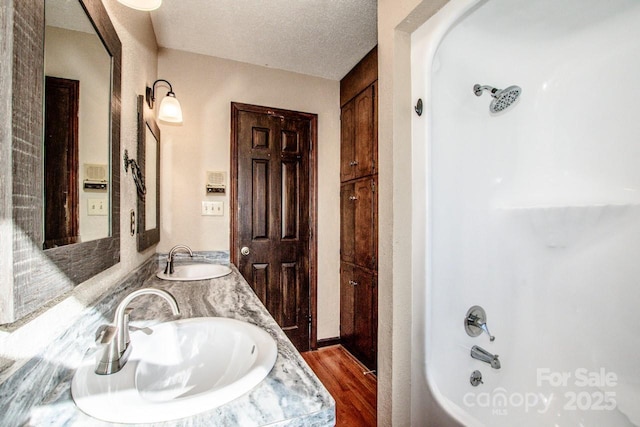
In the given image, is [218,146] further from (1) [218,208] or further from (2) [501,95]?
(2) [501,95]

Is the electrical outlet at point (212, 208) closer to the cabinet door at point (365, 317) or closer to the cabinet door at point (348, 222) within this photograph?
the cabinet door at point (348, 222)

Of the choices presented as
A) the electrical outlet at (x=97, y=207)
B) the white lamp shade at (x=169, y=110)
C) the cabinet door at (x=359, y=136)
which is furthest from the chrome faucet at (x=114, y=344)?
the cabinet door at (x=359, y=136)

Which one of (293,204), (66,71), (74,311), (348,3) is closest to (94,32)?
(66,71)

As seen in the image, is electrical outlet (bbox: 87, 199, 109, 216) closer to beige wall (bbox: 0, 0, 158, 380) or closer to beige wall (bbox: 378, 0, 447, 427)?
beige wall (bbox: 0, 0, 158, 380)

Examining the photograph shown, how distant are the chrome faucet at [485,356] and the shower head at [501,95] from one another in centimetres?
107

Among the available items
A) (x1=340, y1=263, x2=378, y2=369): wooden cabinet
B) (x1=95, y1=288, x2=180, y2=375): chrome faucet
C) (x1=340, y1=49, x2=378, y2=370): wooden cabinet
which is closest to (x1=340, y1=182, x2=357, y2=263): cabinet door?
(x1=340, y1=49, x2=378, y2=370): wooden cabinet

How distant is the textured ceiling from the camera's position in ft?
5.78

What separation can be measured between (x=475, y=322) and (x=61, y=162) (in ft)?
4.84

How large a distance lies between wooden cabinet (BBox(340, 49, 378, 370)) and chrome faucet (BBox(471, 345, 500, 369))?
3.17 feet

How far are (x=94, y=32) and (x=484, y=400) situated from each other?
195 cm

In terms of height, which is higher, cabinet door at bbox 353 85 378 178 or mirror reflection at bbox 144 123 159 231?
cabinet door at bbox 353 85 378 178

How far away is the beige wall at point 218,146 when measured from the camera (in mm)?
2176

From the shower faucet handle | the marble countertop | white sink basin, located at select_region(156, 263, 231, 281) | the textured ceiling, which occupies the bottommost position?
the shower faucet handle

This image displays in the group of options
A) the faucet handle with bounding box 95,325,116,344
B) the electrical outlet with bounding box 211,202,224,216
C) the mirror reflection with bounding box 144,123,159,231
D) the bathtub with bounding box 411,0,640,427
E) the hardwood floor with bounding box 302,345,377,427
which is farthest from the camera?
the electrical outlet with bounding box 211,202,224,216
